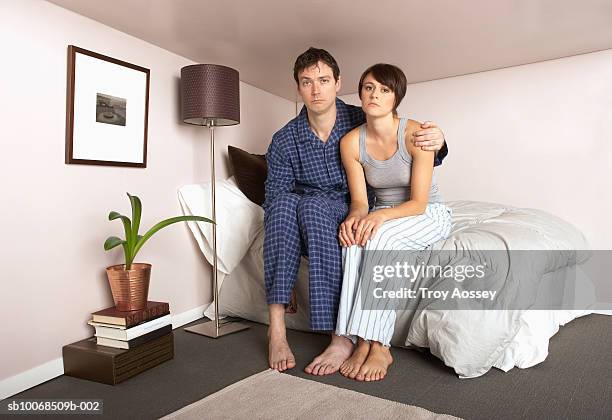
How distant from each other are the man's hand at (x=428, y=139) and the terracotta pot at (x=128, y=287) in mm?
1245

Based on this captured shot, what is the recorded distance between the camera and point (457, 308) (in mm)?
1708

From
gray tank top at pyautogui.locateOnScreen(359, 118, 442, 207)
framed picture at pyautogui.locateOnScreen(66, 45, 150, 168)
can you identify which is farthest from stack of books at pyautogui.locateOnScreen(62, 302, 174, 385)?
gray tank top at pyautogui.locateOnScreen(359, 118, 442, 207)

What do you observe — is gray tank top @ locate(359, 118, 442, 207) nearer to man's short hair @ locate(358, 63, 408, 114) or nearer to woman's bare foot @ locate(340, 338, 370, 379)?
man's short hair @ locate(358, 63, 408, 114)

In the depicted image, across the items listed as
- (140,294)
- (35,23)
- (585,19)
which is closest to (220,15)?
(35,23)

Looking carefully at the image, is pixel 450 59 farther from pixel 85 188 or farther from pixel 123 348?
pixel 123 348

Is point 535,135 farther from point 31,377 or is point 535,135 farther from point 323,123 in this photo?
point 31,377

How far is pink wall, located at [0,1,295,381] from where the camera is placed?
1663 millimetres

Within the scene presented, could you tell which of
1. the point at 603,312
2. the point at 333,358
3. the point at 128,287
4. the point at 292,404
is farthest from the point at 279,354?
the point at 603,312

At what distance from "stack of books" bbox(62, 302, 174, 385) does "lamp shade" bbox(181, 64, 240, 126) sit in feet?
3.16

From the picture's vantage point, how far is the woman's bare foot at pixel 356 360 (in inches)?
67.0

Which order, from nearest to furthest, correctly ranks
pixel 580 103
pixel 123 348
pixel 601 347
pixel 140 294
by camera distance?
pixel 123 348, pixel 140 294, pixel 601 347, pixel 580 103

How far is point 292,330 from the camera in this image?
7.68 ft

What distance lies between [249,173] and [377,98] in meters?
1.04

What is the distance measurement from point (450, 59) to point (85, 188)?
221 centimetres
